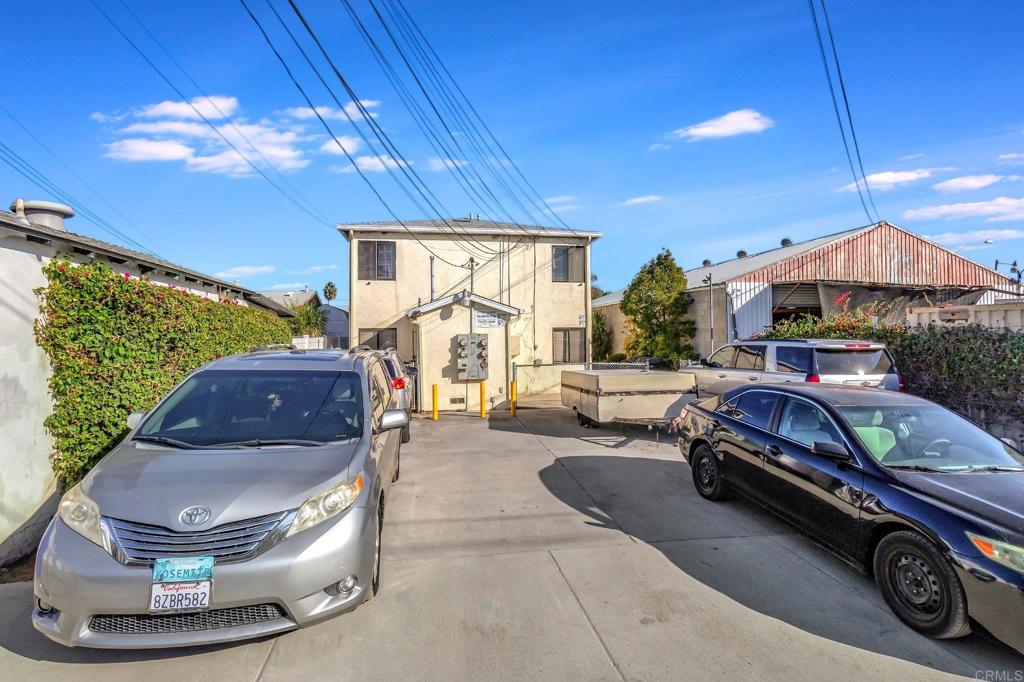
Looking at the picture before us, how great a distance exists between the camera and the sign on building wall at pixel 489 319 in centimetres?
1376

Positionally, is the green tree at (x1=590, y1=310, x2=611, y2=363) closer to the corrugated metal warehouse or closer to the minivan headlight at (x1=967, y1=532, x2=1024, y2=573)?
the corrugated metal warehouse

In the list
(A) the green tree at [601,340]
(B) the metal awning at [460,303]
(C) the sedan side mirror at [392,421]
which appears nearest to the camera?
(C) the sedan side mirror at [392,421]

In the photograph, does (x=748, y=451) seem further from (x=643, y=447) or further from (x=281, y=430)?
(x=281, y=430)

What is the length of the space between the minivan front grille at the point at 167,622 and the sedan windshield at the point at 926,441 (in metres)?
4.60

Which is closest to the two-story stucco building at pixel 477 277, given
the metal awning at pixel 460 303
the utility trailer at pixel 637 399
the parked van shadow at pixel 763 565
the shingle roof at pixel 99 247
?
the metal awning at pixel 460 303

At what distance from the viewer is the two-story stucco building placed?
17656 mm

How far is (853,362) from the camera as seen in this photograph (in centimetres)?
829

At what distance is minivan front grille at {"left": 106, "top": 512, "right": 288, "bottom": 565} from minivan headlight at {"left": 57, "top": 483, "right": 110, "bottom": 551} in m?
0.07

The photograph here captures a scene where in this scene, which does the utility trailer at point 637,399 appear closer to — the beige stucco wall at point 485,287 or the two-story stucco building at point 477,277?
the beige stucco wall at point 485,287

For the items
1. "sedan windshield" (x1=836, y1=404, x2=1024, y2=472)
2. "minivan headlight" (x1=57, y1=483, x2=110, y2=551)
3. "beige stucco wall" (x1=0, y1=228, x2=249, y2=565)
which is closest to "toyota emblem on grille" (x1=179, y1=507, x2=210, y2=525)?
"minivan headlight" (x1=57, y1=483, x2=110, y2=551)

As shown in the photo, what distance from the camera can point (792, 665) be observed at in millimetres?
3121

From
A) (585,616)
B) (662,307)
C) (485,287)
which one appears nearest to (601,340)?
(662,307)

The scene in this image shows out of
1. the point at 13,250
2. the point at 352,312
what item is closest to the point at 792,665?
the point at 13,250

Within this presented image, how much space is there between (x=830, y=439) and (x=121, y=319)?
7.07 meters
